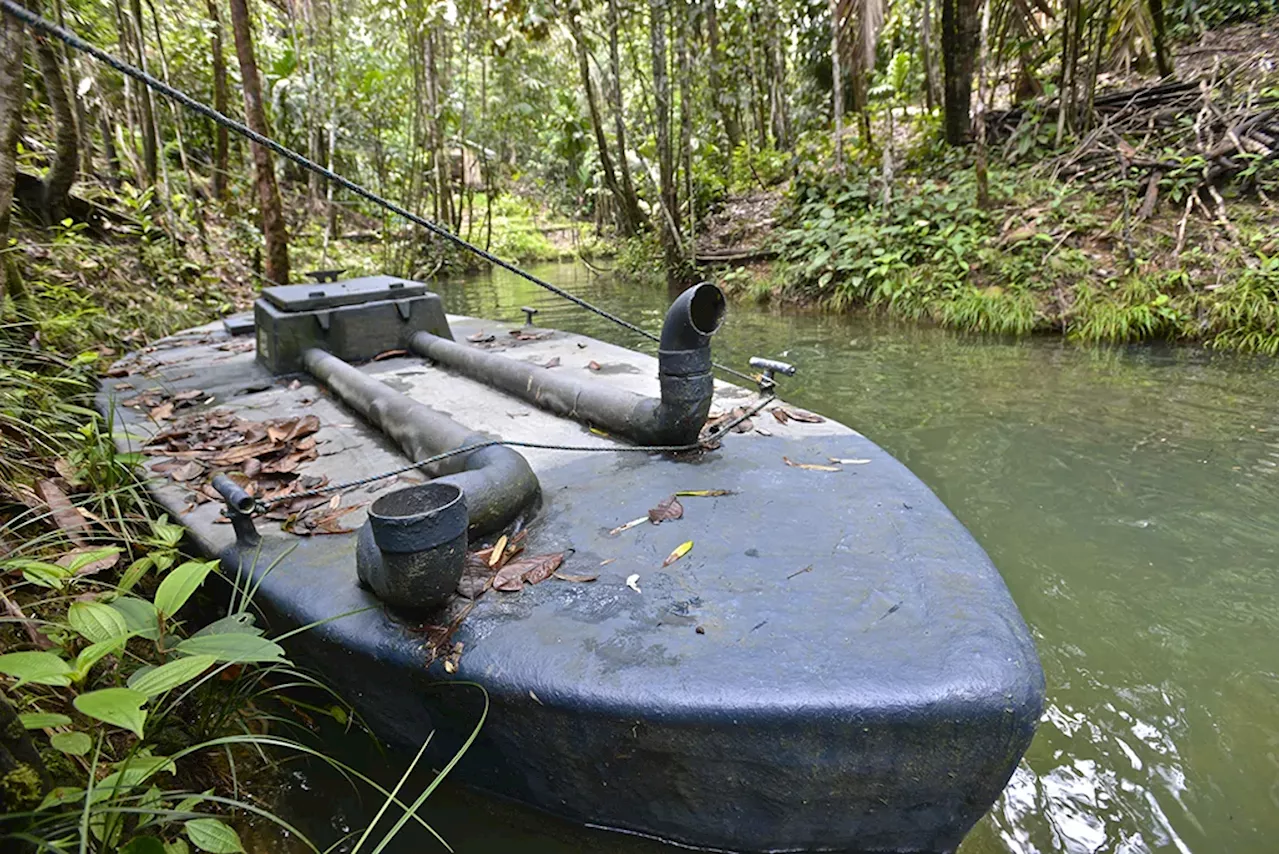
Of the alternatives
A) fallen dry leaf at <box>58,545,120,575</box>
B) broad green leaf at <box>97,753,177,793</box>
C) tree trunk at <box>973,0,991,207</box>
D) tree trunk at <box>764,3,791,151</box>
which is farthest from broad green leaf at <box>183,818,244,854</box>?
tree trunk at <box>764,3,791,151</box>

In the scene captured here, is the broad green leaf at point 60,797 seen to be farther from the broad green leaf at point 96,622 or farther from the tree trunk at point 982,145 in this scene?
the tree trunk at point 982,145

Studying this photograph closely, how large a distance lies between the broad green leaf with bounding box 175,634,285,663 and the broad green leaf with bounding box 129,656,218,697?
57 millimetres

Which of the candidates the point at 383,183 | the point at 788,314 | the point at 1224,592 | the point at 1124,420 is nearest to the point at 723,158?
the point at 788,314

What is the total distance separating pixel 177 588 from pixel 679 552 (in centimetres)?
143

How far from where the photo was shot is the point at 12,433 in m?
3.10

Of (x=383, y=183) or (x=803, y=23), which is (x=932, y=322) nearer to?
(x=803, y=23)

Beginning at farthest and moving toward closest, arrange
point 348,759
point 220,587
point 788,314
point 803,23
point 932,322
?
point 803,23
point 788,314
point 932,322
point 220,587
point 348,759

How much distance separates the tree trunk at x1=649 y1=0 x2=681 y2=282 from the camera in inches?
418

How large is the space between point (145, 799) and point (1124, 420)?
5.92 metres

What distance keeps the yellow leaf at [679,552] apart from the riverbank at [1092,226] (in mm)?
6999

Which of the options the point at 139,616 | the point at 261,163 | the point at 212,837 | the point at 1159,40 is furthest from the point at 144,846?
the point at 1159,40

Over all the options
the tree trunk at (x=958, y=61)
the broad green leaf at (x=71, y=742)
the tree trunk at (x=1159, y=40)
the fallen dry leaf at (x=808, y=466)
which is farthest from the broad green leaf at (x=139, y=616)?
the tree trunk at (x=1159, y=40)

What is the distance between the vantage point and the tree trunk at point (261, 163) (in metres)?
6.97

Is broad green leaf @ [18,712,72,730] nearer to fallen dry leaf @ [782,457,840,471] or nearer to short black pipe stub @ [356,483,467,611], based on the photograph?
short black pipe stub @ [356,483,467,611]
